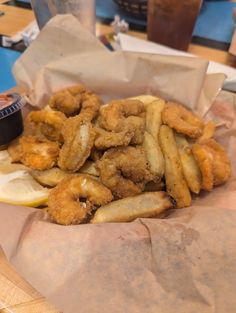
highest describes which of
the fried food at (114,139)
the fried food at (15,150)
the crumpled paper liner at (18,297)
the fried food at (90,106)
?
the fried food at (114,139)

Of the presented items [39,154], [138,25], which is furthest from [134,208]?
[138,25]

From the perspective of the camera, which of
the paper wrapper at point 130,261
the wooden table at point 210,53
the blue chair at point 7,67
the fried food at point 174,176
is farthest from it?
the wooden table at point 210,53

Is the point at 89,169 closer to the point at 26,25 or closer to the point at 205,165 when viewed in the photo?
the point at 205,165

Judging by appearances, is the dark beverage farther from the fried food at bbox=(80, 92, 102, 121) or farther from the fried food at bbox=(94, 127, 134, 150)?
the fried food at bbox=(94, 127, 134, 150)

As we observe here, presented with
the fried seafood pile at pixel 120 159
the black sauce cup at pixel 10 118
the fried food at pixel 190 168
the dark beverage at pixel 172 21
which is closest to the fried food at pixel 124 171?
the fried seafood pile at pixel 120 159

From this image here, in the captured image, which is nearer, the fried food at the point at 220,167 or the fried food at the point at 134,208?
the fried food at the point at 134,208

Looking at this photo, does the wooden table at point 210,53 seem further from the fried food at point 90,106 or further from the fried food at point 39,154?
the fried food at point 39,154

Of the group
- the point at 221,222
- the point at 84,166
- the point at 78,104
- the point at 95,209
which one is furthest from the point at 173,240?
the point at 78,104
